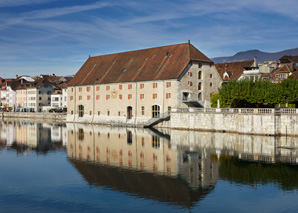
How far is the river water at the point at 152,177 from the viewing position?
67.6ft

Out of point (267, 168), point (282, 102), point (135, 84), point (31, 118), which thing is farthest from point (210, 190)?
point (31, 118)

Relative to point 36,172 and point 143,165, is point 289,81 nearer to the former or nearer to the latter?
point 143,165

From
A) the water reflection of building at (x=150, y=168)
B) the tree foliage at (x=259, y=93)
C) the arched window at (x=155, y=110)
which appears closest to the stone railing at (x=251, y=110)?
the tree foliage at (x=259, y=93)

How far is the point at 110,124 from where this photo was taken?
80000 mm

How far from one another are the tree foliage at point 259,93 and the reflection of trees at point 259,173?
29907 millimetres

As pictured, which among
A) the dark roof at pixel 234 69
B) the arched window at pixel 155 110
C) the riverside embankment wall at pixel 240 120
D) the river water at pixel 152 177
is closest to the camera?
the river water at pixel 152 177

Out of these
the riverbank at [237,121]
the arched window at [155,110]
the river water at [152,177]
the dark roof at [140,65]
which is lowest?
the river water at [152,177]

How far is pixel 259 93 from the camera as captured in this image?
60.8m

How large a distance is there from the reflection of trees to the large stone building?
37.6 m

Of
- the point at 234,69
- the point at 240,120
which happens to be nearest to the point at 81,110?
the point at 234,69

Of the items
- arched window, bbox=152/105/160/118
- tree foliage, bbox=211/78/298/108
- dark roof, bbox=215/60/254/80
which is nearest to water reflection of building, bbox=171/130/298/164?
tree foliage, bbox=211/78/298/108

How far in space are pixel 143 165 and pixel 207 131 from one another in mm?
29587

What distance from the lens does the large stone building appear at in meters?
70.1

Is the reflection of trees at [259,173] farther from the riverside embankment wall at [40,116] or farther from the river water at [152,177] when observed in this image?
the riverside embankment wall at [40,116]
